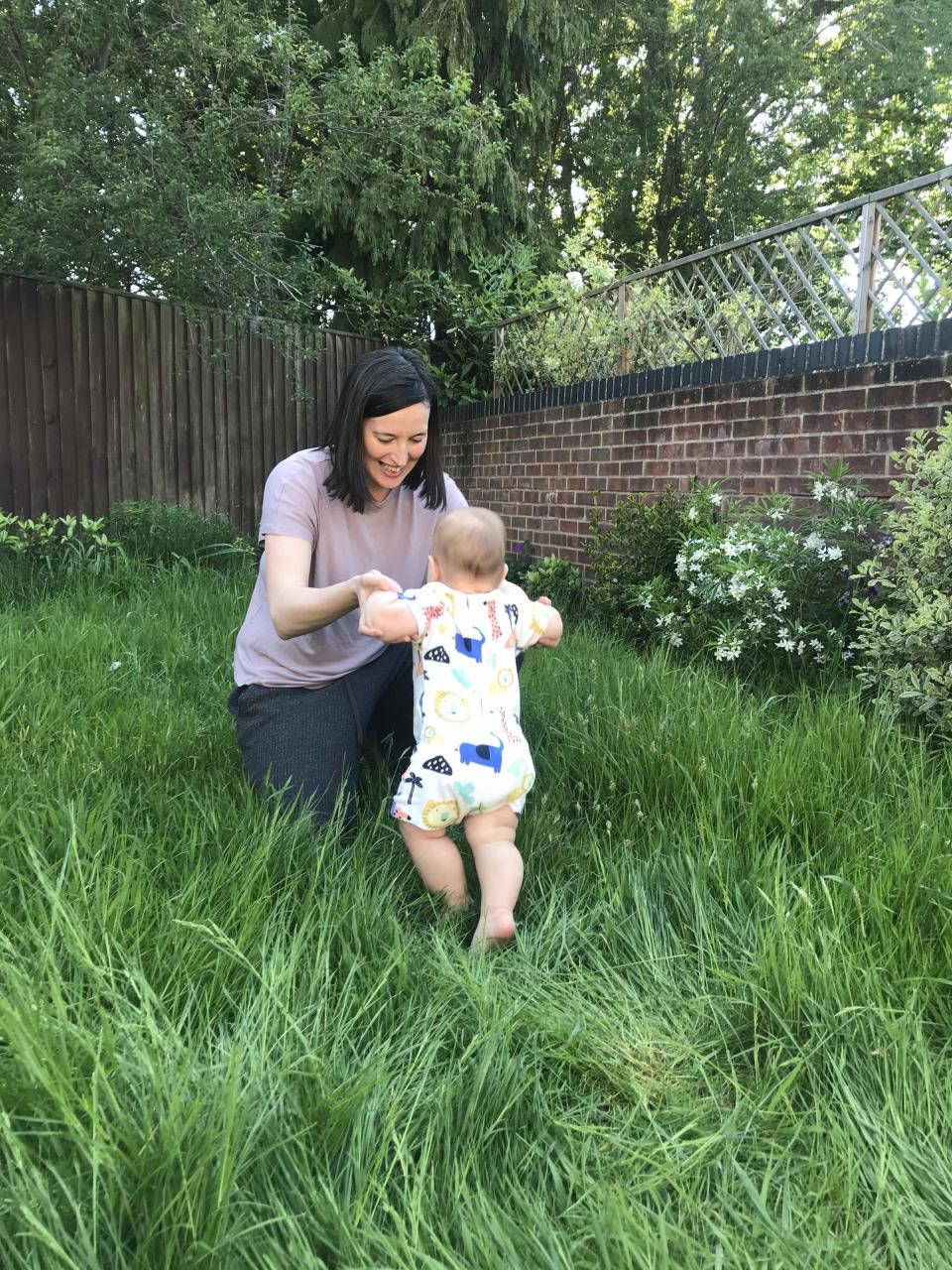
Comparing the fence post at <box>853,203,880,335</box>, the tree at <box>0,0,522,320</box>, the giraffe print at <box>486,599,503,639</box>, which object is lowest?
the giraffe print at <box>486,599,503,639</box>

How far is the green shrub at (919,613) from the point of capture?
8.38ft

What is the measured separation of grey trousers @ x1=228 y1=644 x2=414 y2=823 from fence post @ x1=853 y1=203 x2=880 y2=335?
2.71 m

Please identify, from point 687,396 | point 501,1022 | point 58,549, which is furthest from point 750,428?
point 58,549

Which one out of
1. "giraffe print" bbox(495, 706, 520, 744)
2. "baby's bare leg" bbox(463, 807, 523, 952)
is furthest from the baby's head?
"baby's bare leg" bbox(463, 807, 523, 952)

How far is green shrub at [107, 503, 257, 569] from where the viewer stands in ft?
19.4

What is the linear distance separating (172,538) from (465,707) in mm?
4643

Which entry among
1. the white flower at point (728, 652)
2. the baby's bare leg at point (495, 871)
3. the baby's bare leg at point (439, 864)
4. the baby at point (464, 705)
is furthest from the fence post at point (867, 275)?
the baby's bare leg at point (439, 864)

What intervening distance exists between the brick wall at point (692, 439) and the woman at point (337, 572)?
203 centimetres

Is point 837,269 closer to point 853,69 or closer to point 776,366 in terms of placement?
point 776,366

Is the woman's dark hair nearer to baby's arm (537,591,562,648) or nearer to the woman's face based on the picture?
the woman's face

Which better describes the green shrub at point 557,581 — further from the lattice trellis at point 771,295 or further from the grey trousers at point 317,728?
the grey trousers at point 317,728

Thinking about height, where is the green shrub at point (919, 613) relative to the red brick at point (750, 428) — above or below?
below

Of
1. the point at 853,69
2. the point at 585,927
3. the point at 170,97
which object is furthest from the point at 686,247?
the point at 585,927

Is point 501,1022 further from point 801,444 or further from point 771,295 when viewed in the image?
point 771,295
